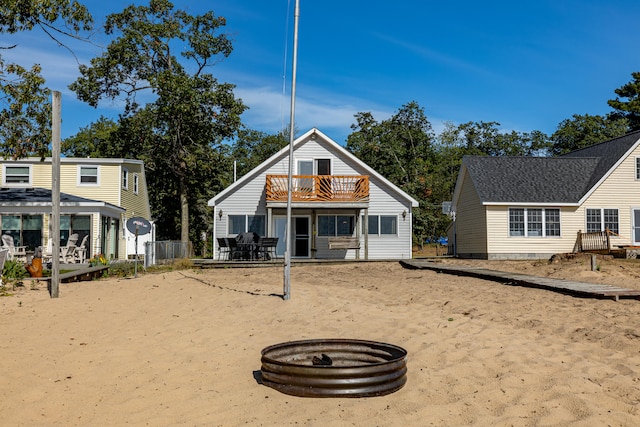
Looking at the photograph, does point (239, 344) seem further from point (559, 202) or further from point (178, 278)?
point (559, 202)

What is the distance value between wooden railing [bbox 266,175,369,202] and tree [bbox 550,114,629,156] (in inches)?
1395

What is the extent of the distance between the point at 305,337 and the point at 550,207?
24.0 m

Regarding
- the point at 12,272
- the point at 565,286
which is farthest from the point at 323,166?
the point at 565,286

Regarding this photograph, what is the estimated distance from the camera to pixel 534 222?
29.4 m

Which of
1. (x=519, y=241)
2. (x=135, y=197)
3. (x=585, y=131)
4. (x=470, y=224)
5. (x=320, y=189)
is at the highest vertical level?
(x=585, y=131)

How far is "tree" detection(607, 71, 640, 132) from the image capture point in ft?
175

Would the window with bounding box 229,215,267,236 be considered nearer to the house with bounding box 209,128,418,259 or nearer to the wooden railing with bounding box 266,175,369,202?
the house with bounding box 209,128,418,259

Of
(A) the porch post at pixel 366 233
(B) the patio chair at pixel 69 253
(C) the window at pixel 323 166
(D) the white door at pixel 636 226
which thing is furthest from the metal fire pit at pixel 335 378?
(D) the white door at pixel 636 226

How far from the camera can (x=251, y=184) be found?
29062 millimetres

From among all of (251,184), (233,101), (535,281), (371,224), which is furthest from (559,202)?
(233,101)

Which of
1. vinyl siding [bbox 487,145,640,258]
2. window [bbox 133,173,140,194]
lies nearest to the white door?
vinyl siding [bbox 487,145,640,258]

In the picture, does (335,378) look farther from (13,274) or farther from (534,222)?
(534,222)

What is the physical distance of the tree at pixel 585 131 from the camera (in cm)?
5609

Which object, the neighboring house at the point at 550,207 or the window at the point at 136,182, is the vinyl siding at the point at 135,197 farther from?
the neighboring house at the point at 550,207
